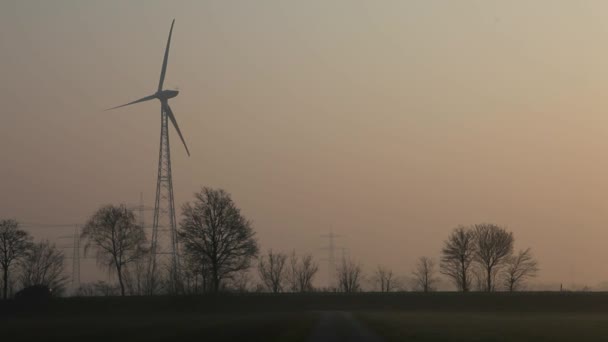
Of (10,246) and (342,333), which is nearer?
(342,333)

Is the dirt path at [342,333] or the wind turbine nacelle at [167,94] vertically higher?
the wind turbine nacelle at [167,94]

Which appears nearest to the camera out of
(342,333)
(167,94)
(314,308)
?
(342,333)

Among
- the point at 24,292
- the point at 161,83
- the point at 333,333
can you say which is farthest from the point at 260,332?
the point at 24,292

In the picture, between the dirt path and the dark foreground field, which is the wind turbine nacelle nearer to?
the dark foreground field

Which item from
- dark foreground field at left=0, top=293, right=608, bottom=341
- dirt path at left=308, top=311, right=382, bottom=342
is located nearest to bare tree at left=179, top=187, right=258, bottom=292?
dark foreground field at left=0, top=293, right=608, bottom=341

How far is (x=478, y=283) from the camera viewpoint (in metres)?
167

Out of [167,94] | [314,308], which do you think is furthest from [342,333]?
[167,94]

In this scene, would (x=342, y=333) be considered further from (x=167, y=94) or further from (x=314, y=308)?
(x=167, y=94)

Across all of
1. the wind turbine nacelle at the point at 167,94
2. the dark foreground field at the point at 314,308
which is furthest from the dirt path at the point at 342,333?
the wind turbine nacelle at the point at 167,94

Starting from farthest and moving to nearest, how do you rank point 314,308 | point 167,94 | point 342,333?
1. point 314,308
2. point 167,94
3. point 342,333

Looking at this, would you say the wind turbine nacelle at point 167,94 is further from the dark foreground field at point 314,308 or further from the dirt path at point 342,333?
the dirt path at point 342,333

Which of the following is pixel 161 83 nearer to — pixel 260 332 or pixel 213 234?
pixel 213 234

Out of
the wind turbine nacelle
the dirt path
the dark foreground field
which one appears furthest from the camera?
the wind turbine nacelle

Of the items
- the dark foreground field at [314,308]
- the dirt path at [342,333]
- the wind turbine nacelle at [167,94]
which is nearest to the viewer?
the dirt path at [342,333]
